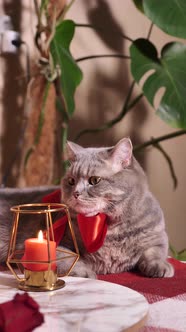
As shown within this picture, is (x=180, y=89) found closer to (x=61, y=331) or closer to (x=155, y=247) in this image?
(x=155, y=247)

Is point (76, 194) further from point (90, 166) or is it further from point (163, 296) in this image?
point (163, 296)

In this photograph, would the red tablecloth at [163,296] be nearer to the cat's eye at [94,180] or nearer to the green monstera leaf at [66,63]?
the cat's eye at [94,180]

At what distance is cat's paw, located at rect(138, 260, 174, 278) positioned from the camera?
1.20 m

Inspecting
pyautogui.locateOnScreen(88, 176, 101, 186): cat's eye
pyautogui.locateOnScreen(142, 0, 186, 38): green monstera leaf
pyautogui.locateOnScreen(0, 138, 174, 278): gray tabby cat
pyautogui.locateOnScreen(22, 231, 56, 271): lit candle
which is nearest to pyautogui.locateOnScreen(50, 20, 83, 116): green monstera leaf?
pyautogui.locateOnScreen(142, 0, 186, 38): green monstera leaf

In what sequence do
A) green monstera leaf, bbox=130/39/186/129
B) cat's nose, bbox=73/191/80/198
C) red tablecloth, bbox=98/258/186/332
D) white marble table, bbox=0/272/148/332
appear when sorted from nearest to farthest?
white marble table, bbox=0/272/148/332 < red tablecloth, bbox=98/258/186/332 < cat's nose, bbox=73/191/80/198 < green monstera leaf, bbox=130/39/186/129

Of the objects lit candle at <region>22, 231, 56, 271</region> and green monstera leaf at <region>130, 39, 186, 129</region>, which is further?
green monstera leaf at <region>130, 39, 186, 129</region>

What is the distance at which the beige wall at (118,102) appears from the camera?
221cm

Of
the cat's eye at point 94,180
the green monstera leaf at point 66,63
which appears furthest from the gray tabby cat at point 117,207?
the green monstera leaf at point 66,63

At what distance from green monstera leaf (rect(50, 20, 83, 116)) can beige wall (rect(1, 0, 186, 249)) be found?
354 mm

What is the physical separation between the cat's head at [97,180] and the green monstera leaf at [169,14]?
57 centimetres

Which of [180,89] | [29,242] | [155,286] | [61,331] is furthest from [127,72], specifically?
[61,331]

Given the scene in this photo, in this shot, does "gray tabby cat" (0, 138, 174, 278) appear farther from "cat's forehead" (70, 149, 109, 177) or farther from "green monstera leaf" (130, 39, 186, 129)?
"green monstera leaf" (130, 39, 186, 129)

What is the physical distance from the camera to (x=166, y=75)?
5.52 ft

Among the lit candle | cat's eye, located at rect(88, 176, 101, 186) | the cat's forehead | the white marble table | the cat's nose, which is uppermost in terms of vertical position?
the cat's forehead
